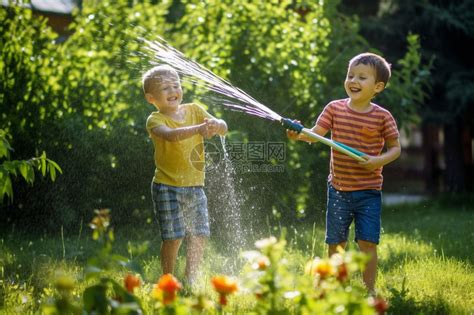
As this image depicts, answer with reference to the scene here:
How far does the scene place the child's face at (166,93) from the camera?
4371mm

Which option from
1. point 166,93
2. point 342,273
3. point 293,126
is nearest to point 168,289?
point 342,273

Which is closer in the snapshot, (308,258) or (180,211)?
(180,211)

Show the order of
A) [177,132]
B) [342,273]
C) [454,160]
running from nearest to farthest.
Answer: [342,273] < [177,132] < [454,160]

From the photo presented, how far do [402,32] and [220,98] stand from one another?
288 inches

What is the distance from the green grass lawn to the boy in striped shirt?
304mm

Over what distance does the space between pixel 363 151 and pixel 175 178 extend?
1.10 metres

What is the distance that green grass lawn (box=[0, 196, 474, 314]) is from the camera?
365cm

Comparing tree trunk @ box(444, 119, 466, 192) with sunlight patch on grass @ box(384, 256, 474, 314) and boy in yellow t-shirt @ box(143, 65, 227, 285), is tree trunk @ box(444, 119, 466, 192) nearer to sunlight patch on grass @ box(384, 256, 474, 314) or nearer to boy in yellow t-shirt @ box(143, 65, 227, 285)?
sunlight patch on grass @ box(384, 256, 474, 314)

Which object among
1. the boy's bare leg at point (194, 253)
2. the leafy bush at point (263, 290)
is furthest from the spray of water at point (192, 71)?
the leafy bush at point (263, 290)

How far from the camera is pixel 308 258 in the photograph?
4777 mm

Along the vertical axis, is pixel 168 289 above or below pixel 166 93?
below

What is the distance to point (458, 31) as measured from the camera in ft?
42.2

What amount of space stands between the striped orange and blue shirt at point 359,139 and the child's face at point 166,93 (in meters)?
0.94

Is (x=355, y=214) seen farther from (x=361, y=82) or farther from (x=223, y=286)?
(x=223, y=286)
